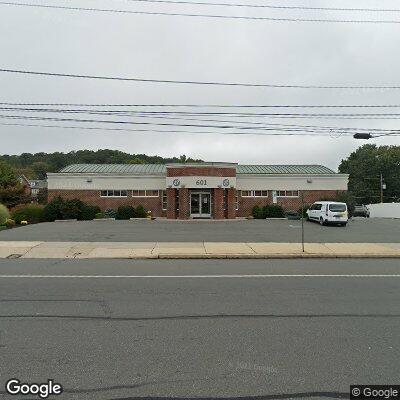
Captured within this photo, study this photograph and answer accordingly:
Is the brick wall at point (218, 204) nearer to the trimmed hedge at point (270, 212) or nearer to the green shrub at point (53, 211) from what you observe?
the trimmed hedge at point (270, 212)

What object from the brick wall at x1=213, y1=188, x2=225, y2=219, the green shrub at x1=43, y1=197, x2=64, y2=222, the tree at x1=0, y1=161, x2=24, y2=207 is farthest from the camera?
the tree at x1=0, y1=161, x2=24, y2=207

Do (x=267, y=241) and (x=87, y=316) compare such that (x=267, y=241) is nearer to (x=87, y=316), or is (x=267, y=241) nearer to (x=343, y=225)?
(x=343, y=225)

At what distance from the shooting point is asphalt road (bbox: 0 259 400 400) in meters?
4.09

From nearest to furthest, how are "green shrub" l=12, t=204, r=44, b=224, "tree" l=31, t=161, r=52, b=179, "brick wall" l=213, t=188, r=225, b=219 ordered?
"green shrub" l=12, t=204, r=44, b=224 → "brick wall" l=213, t=188, r=225, b=219 → "tree" l=31, t=161, r=52, b=179

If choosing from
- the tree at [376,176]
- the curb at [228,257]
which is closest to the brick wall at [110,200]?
the curb at [228,257]

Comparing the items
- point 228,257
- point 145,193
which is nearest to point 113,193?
point 145,193

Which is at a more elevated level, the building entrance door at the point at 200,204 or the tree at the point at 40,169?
the tree at the point at 40,169

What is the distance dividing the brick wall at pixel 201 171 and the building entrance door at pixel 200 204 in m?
1.96

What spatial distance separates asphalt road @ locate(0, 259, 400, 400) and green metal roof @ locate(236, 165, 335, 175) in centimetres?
3086

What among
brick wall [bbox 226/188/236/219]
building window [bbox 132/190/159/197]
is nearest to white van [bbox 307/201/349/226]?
brick wall [bbox 226/188/236/219]

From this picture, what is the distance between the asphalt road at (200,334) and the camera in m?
4.09

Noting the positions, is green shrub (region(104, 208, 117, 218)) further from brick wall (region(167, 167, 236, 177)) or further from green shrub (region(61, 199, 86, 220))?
brick wall (region(167, 167, 236, 177))

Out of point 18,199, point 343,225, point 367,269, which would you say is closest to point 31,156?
point 18,199

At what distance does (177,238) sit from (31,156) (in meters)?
134
